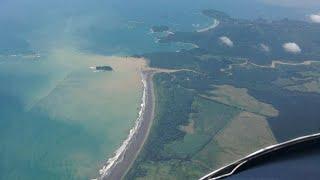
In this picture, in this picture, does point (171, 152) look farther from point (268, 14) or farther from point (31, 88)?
point (268, 14)

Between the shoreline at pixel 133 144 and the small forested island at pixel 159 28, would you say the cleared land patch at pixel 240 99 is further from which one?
the small forested island at pixel 159 28

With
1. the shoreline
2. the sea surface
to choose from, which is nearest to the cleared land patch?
the shoreline

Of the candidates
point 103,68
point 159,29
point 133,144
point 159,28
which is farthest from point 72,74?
point 159,28

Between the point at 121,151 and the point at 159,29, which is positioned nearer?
the point at 121,151

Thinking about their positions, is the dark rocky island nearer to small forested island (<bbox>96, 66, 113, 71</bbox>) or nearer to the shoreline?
small forested island (<bbox>96, 66, 113, 71</bbox>)

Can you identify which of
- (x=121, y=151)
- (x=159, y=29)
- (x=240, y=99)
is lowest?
(x=240, y=99)

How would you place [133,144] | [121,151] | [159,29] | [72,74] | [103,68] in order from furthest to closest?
1. [159,29]
2. [103,68]
3. [72,74]
4. [133,144]
5. [121,151]

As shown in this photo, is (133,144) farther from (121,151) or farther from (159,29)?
(159,29)
